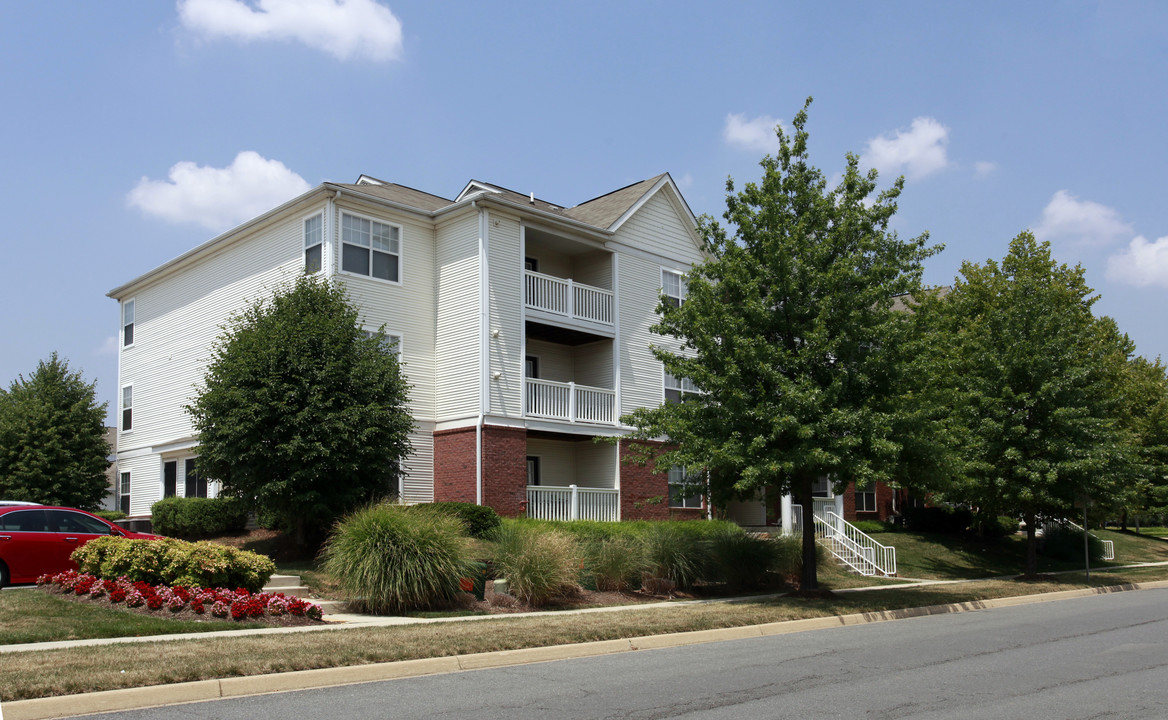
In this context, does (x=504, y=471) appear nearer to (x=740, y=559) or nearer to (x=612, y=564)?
(x=612, y=564)

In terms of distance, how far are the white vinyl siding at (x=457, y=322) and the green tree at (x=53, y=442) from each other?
11.9 metres

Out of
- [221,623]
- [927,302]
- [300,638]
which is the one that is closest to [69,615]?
[221,623]

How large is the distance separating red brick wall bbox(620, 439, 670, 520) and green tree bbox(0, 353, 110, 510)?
16.1 metres

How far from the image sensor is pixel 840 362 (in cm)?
1841

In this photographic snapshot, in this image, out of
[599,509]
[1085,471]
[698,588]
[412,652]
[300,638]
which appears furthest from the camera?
[599,509]

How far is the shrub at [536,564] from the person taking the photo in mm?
16406

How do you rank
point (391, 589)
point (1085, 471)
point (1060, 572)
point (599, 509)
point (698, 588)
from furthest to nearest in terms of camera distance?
point (1060, 572), point (599, 509), point (1085, 471), point (698, 588), point (391, 589)

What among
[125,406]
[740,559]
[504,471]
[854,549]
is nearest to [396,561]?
[740,559]

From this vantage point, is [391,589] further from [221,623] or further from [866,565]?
[866,565]

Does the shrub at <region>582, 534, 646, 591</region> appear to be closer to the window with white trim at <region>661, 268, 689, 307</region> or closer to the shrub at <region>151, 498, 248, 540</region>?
the shrub at <region>151, 498, 248, 540</region>

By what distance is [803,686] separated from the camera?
30.5 ft

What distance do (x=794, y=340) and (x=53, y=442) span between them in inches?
868

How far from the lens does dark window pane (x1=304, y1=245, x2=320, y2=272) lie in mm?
24156

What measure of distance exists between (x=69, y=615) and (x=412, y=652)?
5.03 meters
